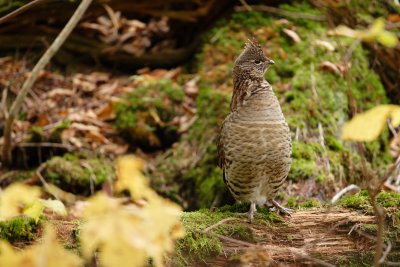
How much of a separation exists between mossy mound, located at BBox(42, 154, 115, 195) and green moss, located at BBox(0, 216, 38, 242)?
291 centimetres

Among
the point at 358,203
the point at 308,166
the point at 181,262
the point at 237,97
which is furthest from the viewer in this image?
the point at 308,166

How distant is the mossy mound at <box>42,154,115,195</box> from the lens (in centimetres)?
629

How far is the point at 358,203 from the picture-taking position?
13.1 feet

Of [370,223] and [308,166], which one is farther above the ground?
[370,223]

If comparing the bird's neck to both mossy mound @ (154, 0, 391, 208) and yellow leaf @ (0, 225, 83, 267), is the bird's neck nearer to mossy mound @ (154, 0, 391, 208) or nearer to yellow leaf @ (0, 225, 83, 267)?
mossy mound @ (154, 0, 391, 208)

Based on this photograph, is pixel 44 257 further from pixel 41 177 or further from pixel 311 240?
pixel 41 177

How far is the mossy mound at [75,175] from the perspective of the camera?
20.6 feet

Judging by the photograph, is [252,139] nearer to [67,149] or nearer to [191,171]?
[191,171]

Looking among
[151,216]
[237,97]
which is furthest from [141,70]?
[151,216]

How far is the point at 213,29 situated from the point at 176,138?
1.90 metres

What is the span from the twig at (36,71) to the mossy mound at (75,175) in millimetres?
507

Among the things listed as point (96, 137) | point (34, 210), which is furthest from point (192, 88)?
point (34, 210)

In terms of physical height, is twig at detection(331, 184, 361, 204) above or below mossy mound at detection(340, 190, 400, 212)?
below

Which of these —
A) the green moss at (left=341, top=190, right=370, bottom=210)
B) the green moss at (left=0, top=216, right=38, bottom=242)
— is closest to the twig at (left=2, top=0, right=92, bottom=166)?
the green moss at (left=0, top=216, right=38, bottom=242)
